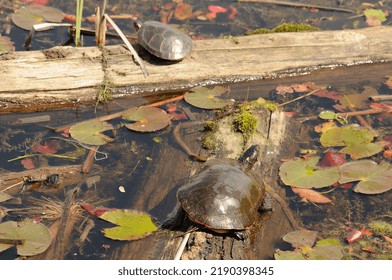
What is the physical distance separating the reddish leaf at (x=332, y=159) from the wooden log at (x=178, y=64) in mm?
1215

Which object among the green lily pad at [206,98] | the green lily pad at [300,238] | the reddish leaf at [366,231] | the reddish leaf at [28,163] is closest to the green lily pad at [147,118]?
the green lily pad at [206,98]

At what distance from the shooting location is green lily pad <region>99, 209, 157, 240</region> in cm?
446

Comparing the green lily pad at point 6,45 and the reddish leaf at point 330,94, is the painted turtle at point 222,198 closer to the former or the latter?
the reddish leaf at point 330,94

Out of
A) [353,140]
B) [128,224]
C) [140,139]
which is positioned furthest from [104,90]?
[353,140]

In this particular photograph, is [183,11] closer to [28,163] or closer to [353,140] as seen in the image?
[353,140]

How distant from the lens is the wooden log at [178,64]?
5.76 m

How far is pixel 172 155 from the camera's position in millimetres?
5371

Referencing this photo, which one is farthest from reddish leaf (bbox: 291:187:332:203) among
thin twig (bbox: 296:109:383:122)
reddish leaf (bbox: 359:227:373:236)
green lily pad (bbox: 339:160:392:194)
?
thin twig (bbox: 296:109:383:122)

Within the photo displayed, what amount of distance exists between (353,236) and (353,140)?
1.13 metres

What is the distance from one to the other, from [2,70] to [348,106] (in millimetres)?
2969

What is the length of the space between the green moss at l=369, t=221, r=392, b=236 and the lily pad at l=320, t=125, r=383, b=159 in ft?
2.26

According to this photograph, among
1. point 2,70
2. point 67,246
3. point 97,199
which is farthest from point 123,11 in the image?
point 67,246

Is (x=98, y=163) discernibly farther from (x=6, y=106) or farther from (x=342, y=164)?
(x=342, y=164)

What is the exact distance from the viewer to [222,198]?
14.3ft
